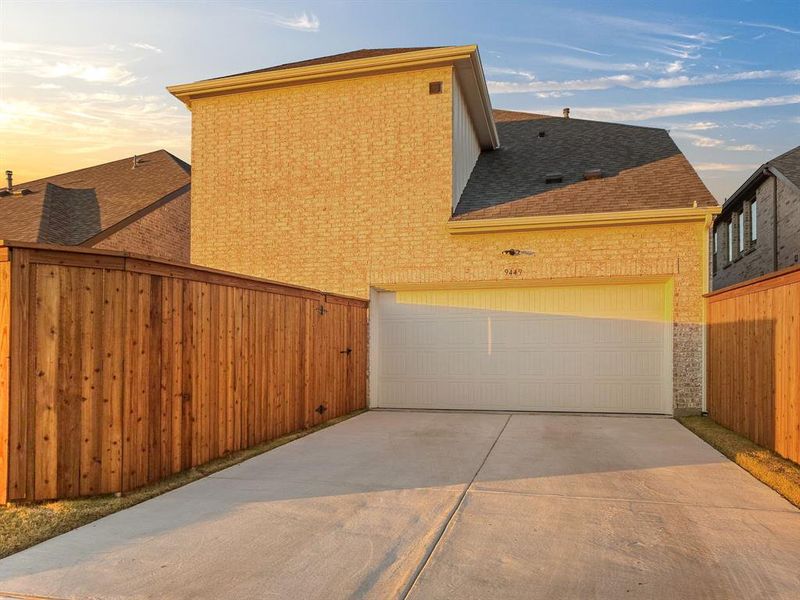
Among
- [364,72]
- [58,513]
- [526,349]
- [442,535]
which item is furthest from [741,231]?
[58,513]

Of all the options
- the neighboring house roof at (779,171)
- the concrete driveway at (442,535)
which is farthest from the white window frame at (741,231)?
the concrete driveway at (442,535)

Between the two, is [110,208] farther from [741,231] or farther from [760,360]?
[741,231]

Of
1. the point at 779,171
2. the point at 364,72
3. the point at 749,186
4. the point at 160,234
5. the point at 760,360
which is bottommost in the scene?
the point at 760,360

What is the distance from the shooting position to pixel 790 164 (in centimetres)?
1472

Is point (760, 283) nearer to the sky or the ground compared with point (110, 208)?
nearer to the ground

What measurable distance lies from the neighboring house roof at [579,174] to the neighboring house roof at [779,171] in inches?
141

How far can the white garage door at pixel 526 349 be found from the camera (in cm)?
996

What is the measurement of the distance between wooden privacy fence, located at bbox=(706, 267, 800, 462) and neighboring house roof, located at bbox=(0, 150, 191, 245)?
14017mm

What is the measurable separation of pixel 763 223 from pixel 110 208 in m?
18.6

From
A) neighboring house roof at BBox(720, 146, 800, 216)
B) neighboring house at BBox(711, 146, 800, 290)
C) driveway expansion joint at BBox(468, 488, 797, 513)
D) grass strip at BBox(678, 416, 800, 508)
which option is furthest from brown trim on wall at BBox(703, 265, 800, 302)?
neighboring house roof at BBox(720, 146, 800, 216)

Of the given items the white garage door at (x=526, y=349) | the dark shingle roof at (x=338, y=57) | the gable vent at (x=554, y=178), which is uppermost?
the dark shingle roof at (x=338, y=57)

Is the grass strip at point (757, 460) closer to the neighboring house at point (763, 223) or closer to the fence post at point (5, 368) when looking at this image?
the fence post at point (5, 368)

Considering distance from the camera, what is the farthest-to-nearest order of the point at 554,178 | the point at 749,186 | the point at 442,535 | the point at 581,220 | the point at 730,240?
the point at 730,240
the point at 749,186
the point at 554,178
the point at 581,220
the point at 442,535

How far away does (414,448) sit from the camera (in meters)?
6.94
